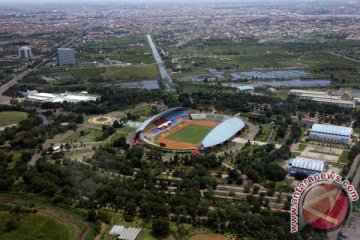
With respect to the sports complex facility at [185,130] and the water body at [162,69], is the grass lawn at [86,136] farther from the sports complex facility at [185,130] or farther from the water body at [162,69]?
the water body at [162,69]

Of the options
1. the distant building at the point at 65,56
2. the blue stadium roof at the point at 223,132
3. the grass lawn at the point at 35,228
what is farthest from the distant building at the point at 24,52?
the grass lawn at the point at 35,228

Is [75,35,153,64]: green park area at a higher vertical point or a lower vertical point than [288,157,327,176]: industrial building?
lower

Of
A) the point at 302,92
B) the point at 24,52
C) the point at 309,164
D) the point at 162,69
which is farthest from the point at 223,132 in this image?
the point at 24,52

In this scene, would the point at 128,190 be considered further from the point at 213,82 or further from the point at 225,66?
the point at 225,66

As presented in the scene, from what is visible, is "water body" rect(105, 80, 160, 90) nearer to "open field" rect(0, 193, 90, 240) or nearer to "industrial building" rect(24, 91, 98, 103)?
"industrial building" rect(24, 91, 98, 103)

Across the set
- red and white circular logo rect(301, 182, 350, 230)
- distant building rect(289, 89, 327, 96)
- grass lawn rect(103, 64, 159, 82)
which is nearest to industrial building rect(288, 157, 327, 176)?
red and white circular logo rect(301, 182, 350, 230)

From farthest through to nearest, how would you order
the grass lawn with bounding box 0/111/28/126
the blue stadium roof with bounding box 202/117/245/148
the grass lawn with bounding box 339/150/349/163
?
the grass lawn with bounding box 0/111/28/126
the blue stadium roof with bounding box 202/117/245/148
the grass lawn with bounding box 339/150/349/163
